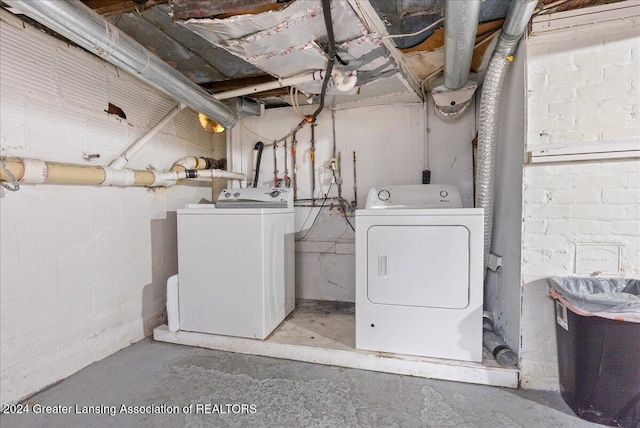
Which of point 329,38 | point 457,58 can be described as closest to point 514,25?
point 457,58

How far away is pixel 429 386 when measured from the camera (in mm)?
1755

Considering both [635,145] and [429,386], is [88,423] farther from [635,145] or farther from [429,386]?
[635,145]

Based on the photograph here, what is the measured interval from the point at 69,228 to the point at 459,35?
8.46ft

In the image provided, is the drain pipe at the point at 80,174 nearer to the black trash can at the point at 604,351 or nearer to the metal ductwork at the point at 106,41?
the metal ductwork at the point at 106,41

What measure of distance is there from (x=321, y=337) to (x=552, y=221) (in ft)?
5.50

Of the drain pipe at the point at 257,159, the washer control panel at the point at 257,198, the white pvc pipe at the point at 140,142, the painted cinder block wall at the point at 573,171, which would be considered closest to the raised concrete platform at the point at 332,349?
the painted cinder block wall at the point at 573,171

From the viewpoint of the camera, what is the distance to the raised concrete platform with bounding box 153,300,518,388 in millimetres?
1762

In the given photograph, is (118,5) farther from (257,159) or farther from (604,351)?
(604,351)

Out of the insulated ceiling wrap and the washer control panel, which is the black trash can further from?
the washer control panel

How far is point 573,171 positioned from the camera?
1.60 metres

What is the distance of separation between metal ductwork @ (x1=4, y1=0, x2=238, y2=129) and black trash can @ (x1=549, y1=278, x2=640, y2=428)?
2.68 meters

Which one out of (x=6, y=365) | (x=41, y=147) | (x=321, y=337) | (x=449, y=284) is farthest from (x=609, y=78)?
(x=6, y=365)

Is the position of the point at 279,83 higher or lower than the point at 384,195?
higher

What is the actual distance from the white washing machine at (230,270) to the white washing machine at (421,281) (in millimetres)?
Answer: 707
